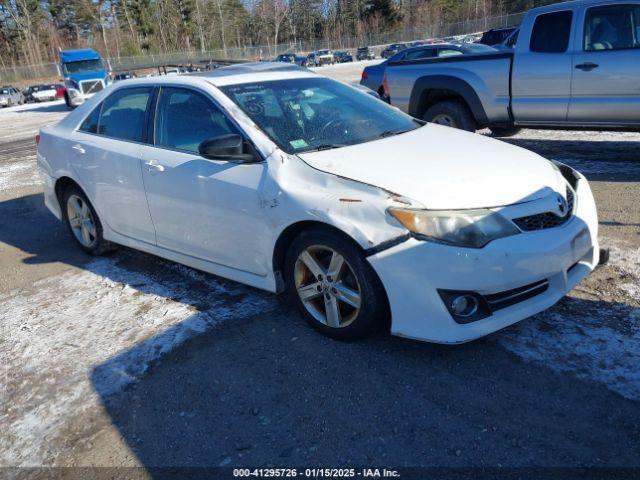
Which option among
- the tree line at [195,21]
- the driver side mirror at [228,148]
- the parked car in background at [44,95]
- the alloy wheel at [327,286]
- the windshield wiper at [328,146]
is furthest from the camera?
the tree line at [195,21]

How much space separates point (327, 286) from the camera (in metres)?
3.35

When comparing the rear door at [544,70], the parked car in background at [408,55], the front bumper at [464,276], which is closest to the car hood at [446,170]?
the front bumper at [464,276]

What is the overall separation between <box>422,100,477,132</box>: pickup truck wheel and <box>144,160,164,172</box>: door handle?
16.8 feet

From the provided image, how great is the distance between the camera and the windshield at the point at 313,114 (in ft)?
12.3

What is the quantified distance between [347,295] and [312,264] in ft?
0.96

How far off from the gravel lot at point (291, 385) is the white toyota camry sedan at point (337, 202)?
10.7 inches

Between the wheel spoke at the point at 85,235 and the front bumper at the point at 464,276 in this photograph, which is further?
the wheel spoke at the point at 85,235

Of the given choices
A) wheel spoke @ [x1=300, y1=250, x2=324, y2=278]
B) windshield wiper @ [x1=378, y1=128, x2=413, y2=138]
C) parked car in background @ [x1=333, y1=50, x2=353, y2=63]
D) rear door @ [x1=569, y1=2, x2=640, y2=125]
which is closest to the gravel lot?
wheel spoke @ [x1=300, y1=250, x2=324, y2=278]

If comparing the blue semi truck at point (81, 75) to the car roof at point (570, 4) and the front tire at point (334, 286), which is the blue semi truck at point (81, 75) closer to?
the car roof at point (570, 4)

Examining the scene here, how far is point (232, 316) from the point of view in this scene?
3895mm

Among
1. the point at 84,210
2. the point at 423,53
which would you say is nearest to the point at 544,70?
the point at 84,210

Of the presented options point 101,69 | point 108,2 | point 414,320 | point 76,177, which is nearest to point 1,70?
point 108,2

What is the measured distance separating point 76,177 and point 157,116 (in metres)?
1.26

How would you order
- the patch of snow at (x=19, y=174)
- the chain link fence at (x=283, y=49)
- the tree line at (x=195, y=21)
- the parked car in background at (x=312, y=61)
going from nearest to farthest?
1. the patch of snow at (x=19, y=174)
2. the chain link fence at (x=283, y=49)
3. the parked car in background at (x=312, y=61)
4. the tree line at (x=195, y=21)
